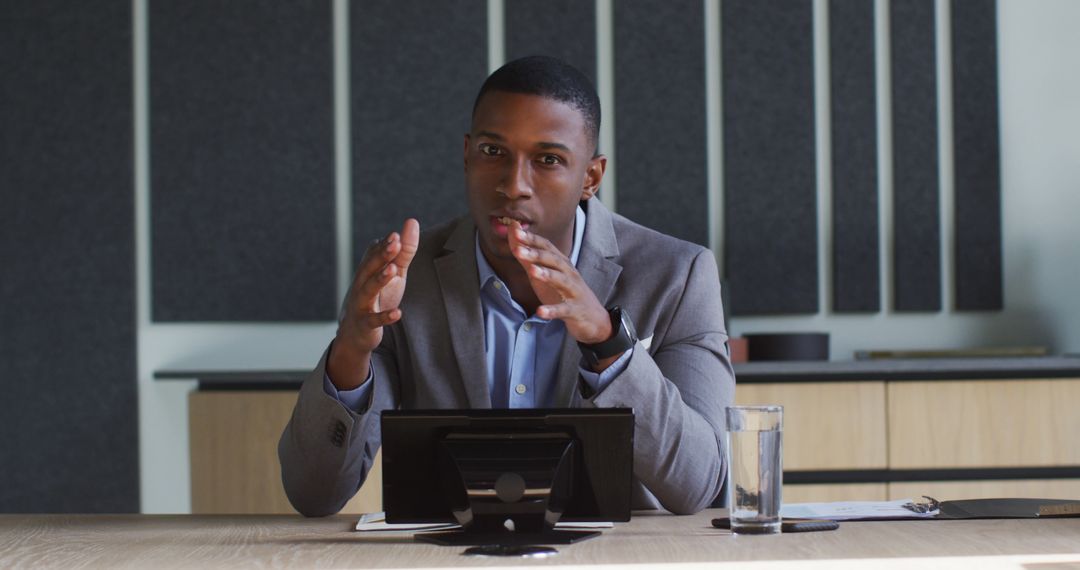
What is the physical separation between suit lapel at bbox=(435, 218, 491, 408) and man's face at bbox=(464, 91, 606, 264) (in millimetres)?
124

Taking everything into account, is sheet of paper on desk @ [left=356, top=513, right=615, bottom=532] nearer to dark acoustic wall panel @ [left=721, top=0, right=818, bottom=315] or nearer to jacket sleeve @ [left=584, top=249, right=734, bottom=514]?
jacket sleeve @ [left=584, top=249, right=734, bottom=514]

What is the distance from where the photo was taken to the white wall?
12.2 feet

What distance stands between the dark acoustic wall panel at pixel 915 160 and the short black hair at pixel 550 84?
7.09 ft

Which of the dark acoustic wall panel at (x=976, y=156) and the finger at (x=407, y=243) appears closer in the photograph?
the finger at (x=407, y=243)

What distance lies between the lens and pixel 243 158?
3.74m

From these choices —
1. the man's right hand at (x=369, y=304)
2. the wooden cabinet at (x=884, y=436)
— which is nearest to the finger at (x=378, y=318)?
the man's right hand at (x=369, y=304)

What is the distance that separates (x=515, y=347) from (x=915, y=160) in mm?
2331

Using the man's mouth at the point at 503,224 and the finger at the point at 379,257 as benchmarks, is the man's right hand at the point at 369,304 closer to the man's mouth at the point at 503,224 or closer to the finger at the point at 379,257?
the finger at the point at 379,257

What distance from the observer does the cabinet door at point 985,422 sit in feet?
10.5

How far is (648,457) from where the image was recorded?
1.63m

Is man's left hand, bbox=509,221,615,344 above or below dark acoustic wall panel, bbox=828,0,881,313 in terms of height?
below

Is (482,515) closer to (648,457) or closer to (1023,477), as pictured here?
(648,457)

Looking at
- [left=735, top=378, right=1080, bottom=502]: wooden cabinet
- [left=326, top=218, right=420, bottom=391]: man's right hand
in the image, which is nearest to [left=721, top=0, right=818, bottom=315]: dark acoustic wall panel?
[left=735, top=378, right=1080, bottom=502]: wooden cabinet

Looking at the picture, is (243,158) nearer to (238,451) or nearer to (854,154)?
(238,451)
